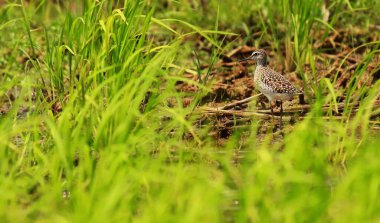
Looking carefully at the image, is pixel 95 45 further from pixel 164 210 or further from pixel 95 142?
pixel 164 210

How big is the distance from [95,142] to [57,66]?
127 cm

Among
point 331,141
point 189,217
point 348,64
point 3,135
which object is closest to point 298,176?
point 189,217

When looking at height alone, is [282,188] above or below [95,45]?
Answer: below

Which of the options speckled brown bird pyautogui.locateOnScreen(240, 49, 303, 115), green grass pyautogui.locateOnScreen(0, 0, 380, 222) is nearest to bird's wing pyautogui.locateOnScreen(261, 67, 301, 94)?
speckled brown bird pyautogui.locateOnScreen(240, 49, 303, 115)

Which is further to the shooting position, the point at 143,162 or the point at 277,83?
the point at 277,83

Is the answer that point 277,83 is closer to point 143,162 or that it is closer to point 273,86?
point 273,86

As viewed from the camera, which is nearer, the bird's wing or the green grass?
the green grass

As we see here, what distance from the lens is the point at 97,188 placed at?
5.46m

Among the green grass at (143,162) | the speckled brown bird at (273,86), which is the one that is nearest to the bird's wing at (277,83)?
the speckled brown bird at (273,86)

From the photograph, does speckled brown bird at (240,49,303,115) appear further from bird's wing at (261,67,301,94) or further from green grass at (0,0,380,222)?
green grass at (0,0,380,222)

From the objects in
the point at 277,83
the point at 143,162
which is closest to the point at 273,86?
the point at 277,83

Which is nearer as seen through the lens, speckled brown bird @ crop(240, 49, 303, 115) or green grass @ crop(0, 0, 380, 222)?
green grass @ crop(0, 0, 380, 222)

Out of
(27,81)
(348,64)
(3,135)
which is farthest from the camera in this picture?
(348,64)

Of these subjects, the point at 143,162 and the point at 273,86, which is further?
the point at 273,86
